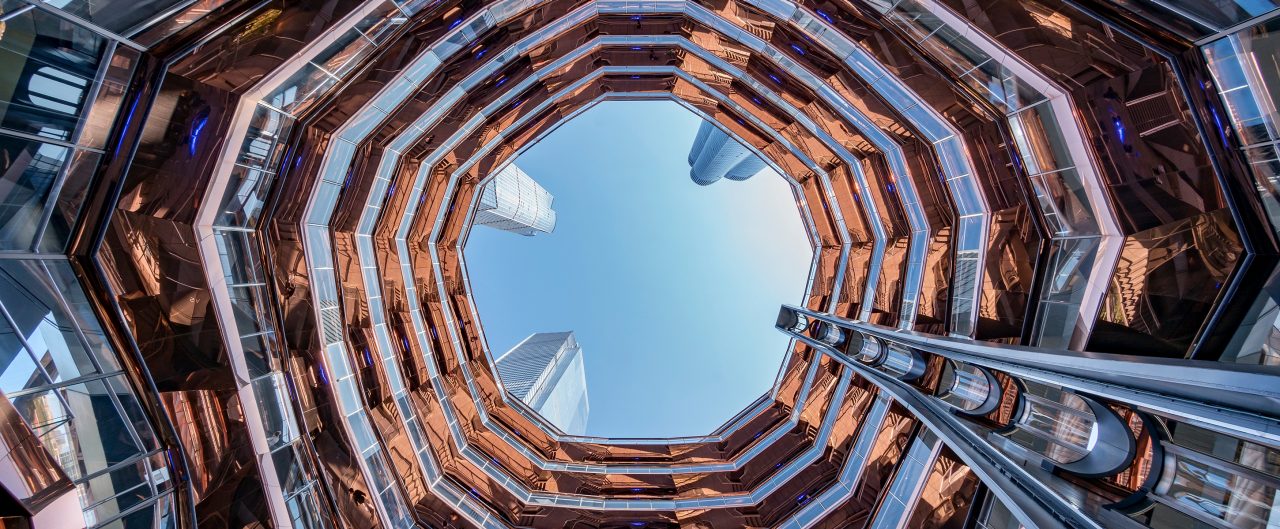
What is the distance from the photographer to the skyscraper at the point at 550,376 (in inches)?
3812

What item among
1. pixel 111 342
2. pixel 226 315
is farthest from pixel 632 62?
pixel 111 342

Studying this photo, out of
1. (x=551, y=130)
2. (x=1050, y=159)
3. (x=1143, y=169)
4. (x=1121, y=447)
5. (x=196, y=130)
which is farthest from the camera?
(x=551, y=130)

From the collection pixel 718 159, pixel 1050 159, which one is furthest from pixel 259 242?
pixel 718 159

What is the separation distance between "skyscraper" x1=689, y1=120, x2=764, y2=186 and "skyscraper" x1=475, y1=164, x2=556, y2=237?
137 ft

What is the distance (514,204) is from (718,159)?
238 ft

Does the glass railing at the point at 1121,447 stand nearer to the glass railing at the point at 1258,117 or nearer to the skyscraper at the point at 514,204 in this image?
the glass railing at the point at 1258,117

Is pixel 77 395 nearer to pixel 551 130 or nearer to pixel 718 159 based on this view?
pixel 551 130

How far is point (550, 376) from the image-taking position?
361 feet

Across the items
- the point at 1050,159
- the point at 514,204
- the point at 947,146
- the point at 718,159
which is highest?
the point at 718,159

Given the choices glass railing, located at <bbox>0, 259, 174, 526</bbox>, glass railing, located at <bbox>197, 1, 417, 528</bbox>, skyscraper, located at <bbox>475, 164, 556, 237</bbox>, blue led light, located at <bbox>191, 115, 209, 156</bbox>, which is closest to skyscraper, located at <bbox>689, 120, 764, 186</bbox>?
skyscraper, located at <bbox>475, 164, 556, 237</bbox>

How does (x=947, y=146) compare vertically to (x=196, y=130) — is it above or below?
above

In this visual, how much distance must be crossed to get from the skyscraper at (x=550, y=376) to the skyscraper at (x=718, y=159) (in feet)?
213

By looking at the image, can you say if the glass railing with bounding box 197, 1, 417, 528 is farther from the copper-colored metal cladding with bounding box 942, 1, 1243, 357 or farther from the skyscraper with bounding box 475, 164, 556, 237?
the skyscraper with bounding box 475, 164, 556, 237

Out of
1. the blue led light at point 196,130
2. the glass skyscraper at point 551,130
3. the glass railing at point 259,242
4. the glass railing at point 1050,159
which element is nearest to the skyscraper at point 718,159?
the glass skyscraper at point 551,130
